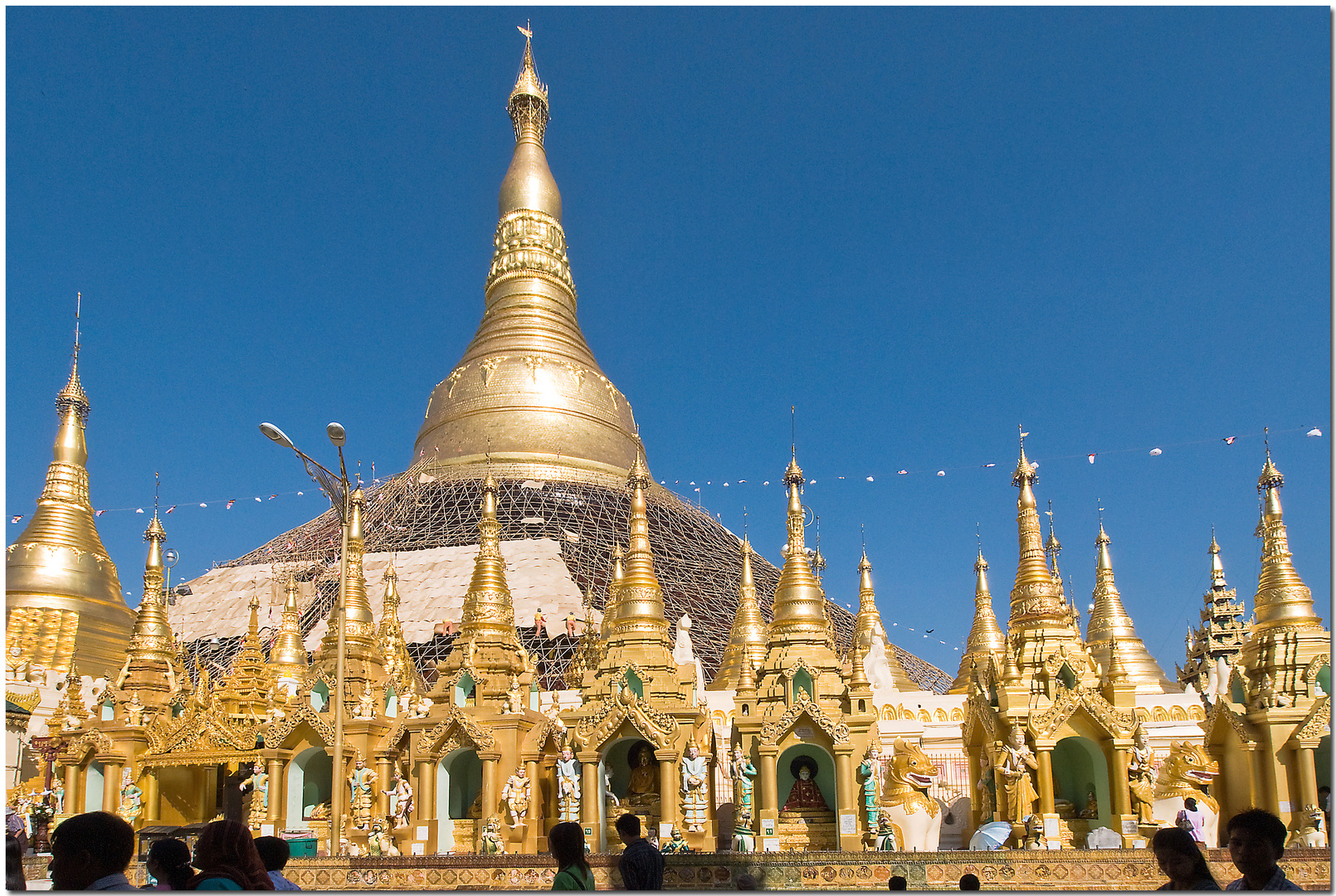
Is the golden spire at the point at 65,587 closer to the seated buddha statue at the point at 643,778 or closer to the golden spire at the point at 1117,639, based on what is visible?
the seated buddha statue at the point at 643,778

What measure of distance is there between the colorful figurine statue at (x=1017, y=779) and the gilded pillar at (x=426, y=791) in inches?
478

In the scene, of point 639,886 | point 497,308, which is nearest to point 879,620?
point 497,308

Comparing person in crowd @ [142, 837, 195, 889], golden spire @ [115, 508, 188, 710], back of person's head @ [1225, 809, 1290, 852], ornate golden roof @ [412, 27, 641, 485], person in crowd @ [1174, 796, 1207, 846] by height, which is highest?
ornate golden roof @ [412, 27, 641, 485]

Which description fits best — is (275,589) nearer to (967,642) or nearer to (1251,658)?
(967,642)

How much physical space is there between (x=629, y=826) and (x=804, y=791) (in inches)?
678

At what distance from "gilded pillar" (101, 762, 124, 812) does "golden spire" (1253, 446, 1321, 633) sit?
27684 millimetres

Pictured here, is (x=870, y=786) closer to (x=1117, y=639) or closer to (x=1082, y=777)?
(x=1082, y=777)

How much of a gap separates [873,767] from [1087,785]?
450 centimetres

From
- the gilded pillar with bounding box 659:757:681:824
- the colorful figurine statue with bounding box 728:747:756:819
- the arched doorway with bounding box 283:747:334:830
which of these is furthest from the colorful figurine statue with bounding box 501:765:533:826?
the arched doorway with bounding box 283:747:334:830

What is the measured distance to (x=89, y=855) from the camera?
6020 millimetres

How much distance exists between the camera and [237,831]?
22.4 ft

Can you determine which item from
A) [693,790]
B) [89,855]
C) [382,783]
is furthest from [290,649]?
[89,855]

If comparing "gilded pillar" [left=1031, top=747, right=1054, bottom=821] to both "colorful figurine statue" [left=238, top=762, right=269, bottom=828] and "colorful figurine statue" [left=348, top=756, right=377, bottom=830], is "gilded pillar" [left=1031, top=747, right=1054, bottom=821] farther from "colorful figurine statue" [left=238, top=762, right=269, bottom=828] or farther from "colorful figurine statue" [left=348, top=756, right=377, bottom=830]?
"colorful figurine statue" [left=238, top=762, right=269, bottom=828]

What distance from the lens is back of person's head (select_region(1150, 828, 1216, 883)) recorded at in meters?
6.48
